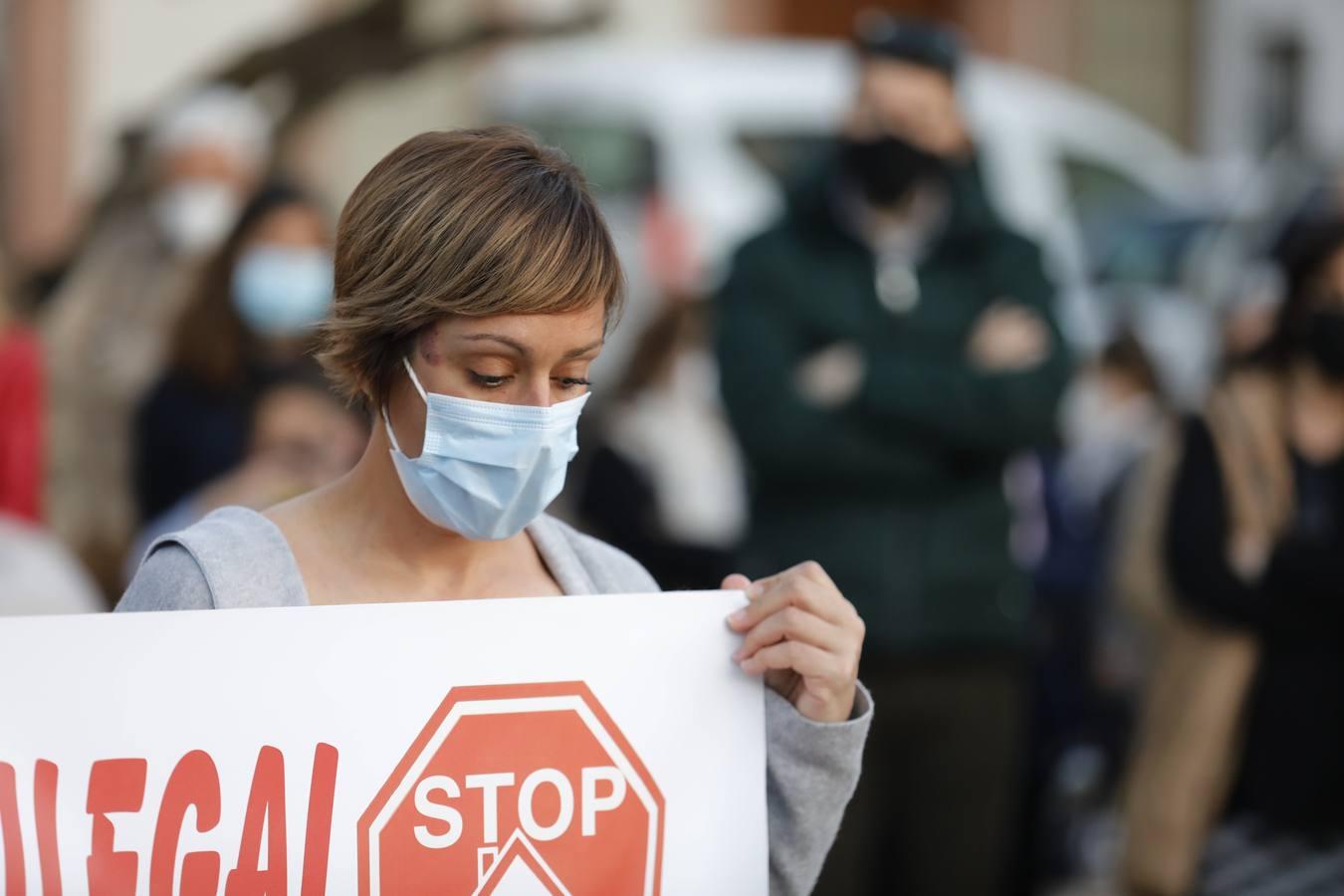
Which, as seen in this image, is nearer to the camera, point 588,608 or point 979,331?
point 588,608

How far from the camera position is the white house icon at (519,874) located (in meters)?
2.20

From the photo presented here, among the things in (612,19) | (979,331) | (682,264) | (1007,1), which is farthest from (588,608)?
(1007,1)

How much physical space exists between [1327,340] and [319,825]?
328 cm

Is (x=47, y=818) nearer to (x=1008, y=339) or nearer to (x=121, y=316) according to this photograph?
(x=1008, y=339)

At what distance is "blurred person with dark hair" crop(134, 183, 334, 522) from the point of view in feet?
15.9

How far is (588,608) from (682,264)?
580 cm

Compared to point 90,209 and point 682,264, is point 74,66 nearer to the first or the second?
point 90,209

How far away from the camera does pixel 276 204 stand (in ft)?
17.0

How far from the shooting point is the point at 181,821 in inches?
82.9

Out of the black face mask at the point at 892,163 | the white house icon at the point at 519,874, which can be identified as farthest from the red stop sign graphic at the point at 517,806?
the black face mask at the point at 892,163

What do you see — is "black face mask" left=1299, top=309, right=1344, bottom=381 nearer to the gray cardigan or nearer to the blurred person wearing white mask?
the gray cardigan

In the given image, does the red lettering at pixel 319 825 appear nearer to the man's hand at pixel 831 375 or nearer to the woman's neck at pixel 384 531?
the woman's neck at pixel 384 531

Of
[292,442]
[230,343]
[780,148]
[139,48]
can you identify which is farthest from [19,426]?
[780,148]

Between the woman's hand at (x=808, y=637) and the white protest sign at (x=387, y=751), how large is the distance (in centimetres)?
7
